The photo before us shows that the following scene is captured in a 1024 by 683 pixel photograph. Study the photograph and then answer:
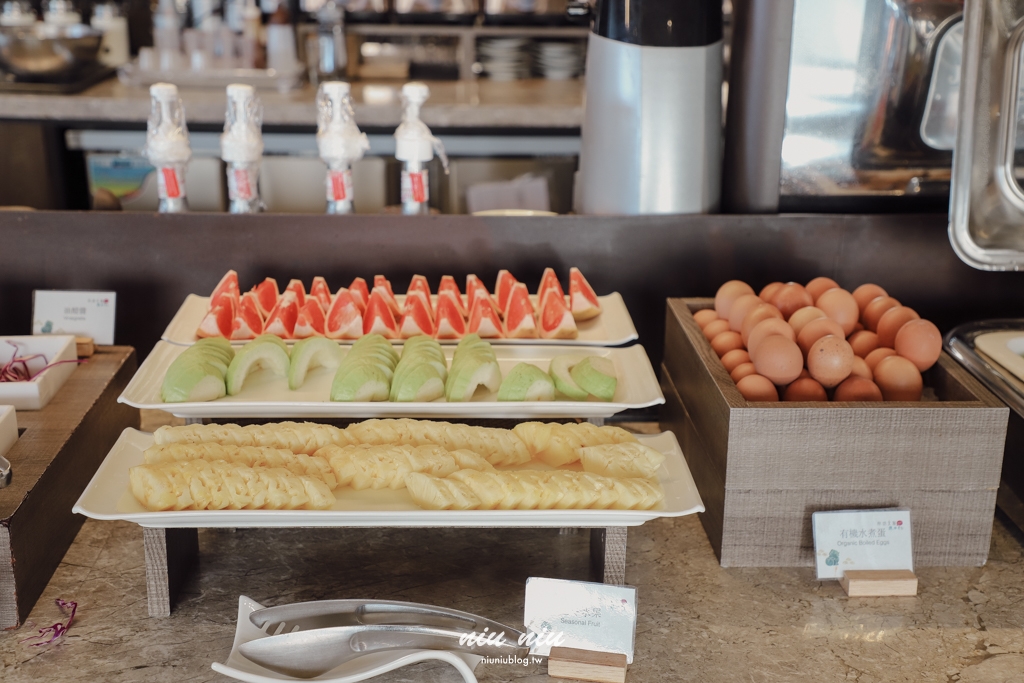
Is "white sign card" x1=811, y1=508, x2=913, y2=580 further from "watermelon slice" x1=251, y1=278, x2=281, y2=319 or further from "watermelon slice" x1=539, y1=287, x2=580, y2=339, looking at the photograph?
"watermelon slice" x1=251, y1=278, x2=281, y2=319

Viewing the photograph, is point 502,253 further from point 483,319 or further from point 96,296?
point 96,296

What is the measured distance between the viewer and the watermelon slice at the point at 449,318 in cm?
145

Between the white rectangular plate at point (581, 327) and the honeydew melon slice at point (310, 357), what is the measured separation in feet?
0.32

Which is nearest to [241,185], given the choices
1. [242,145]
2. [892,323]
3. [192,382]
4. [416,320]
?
[242,145]

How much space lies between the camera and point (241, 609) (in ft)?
3.53

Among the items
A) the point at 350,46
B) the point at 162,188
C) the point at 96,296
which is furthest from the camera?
the point at 350,46

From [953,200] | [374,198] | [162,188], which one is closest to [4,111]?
[374,198]

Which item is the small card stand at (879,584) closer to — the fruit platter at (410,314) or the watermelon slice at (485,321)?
the fruit platter at (410,314)

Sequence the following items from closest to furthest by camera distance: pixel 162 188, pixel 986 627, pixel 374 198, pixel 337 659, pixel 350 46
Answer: pixel 337 659, pixel 986 627, pixel 162 188, pixel 374 198, pixel 350 46

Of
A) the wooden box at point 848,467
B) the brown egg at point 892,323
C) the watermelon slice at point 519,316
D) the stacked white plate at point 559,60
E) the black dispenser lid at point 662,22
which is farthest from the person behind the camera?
the stacked white plate at point 559,60

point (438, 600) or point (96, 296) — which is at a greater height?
point (96, 296)

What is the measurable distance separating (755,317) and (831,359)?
0.15 meters

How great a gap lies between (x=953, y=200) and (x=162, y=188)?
134 cm

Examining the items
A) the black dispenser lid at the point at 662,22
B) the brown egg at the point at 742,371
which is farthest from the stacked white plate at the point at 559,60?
the brown egg at the point at 742,371
